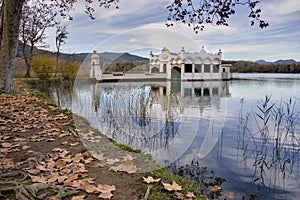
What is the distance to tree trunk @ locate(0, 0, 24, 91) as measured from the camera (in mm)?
8125

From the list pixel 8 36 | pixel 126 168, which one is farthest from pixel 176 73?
pixel 126 168

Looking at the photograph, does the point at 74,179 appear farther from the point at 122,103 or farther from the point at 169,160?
the point at 122,103

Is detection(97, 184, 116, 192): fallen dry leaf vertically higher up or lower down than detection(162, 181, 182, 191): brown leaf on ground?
higher up

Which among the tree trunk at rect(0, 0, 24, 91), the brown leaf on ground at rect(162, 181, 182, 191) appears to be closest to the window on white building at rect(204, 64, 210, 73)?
the tree trunk at rect(0, 0, 24, 91)

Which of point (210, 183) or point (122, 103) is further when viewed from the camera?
point (122, 103)

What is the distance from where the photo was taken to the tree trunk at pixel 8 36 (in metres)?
8.12

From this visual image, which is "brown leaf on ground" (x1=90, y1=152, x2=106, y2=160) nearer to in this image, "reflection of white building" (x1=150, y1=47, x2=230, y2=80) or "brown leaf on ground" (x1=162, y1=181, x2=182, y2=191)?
"brown leaf on ground" (x1=162, y1=181, x2=182, y2=191)

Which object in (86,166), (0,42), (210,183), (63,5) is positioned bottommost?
(210,183)

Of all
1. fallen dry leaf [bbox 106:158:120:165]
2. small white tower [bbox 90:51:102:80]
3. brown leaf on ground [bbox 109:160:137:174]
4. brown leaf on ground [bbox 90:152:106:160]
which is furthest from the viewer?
small white tower [bbox 90:51:102:80]

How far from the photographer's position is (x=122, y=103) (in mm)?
9258

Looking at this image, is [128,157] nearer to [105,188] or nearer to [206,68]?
[105,188]

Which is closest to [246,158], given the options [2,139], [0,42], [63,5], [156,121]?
[156,121]

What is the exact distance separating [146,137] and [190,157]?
1485 mm

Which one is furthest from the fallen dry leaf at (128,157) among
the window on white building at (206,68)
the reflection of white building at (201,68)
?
the window on white building at (206,68)
